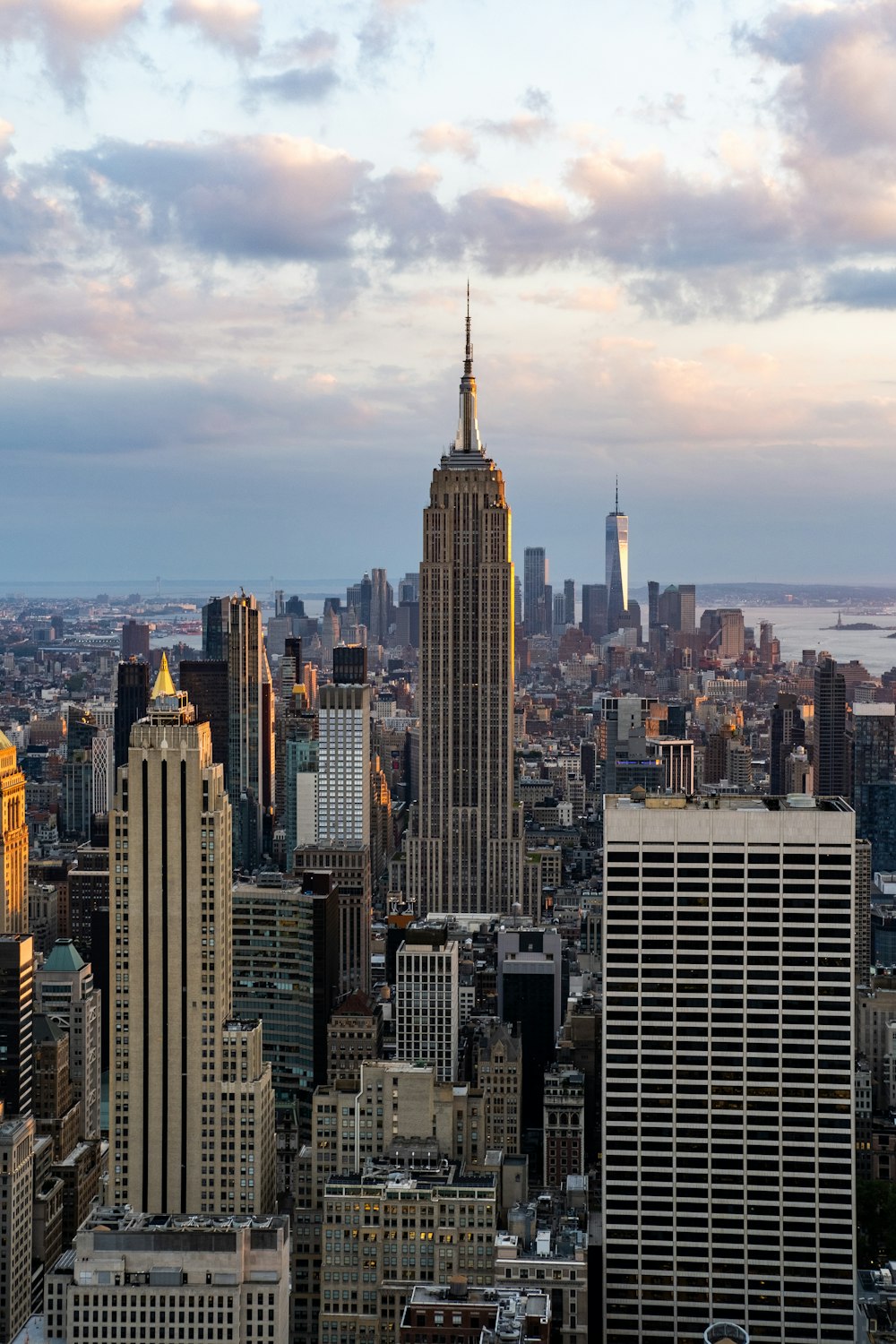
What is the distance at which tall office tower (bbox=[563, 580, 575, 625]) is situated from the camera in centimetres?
8881

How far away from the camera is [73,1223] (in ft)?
115

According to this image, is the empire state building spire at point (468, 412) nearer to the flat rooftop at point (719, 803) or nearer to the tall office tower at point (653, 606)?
the tall office tower at point (653, 606)

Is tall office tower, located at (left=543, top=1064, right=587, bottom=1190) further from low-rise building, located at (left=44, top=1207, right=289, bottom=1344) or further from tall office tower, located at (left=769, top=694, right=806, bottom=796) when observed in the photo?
tall office tower, located at (left=769, top=694, right=806, bottom=796)

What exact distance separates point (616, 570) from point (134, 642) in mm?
20569

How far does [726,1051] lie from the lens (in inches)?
1206

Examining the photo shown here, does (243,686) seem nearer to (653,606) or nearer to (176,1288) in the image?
(653,606)

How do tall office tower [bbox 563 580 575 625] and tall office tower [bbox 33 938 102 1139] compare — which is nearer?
tall office tower [bbox 33 938 102 1139]

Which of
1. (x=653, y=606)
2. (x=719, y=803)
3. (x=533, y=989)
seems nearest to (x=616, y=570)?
(x=653, y=606)

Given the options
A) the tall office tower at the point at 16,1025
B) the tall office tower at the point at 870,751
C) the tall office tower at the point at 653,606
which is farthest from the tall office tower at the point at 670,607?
the tall office tower at the point at 16,1025

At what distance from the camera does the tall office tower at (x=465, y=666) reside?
71.5 m

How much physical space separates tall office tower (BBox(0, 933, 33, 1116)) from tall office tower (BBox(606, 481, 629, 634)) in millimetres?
33487

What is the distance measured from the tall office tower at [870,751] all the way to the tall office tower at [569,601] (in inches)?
811

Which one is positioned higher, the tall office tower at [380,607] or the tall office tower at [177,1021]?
the tall office tower at [380,607]

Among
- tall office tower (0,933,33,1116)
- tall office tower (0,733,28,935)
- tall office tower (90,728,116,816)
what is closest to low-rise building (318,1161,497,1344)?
tall office tower (0,933,33,1116)
